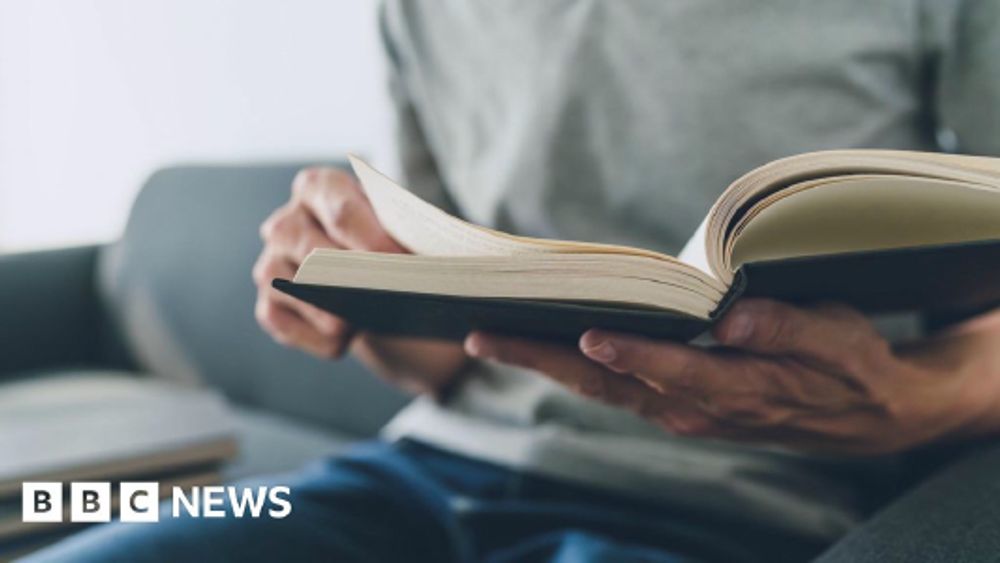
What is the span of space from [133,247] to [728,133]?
1.44m

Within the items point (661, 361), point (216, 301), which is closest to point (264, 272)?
point (661, 361)

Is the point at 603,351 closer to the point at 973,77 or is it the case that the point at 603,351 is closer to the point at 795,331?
the point at 795,331

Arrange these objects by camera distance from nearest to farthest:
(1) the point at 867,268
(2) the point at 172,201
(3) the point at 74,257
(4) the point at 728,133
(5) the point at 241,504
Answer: (1) the point at 867,268 → (5) the point at 241,504 → (4) the point at 728,133 → (2) the point at 172,201 → (3) the point at 74,257

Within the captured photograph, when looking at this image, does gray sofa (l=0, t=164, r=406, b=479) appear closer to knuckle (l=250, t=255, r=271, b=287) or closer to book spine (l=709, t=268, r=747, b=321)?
knuckle (l=250, t=255, r=271, b=287)

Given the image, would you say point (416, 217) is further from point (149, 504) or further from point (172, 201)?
point (172, 201)

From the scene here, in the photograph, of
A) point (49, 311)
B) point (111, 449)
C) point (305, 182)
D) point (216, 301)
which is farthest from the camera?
point (49, 311)

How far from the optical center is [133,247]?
1.80 metres

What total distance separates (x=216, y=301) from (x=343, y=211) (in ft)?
3.56

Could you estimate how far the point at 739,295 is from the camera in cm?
39

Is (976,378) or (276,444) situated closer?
(976,378)

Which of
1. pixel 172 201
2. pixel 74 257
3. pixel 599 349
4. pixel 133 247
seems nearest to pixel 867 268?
pixel 599 349

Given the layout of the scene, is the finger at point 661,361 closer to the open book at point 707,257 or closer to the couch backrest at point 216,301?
the open book at point 707,257

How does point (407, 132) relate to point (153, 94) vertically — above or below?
below

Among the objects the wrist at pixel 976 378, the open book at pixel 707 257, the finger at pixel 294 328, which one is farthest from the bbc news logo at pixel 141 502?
the wrist at pixel 976 378
